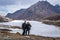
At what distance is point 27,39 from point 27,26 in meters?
8.09

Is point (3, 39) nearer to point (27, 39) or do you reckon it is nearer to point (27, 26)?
point (27, 39)

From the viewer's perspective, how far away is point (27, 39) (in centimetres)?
2625

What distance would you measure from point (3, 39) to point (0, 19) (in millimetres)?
175688

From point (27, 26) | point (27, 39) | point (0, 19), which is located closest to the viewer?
point (27, 39)

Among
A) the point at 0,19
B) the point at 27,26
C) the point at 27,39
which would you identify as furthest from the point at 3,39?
the point at 0,19

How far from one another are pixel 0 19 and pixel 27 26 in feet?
541

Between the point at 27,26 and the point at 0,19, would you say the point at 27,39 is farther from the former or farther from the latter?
the point at 0,19

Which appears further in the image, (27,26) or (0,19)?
(0,19)

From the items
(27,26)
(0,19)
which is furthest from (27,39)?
(0,19)

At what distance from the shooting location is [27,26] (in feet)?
112

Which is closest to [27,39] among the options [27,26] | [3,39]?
[3,39]

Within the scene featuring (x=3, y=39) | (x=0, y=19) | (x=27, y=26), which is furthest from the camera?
(x=0, y=19)

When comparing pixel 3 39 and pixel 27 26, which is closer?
pixel 3 39

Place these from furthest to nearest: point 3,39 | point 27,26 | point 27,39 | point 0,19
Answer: point 0,19
point 27,26
point 27,39
point 3,39
